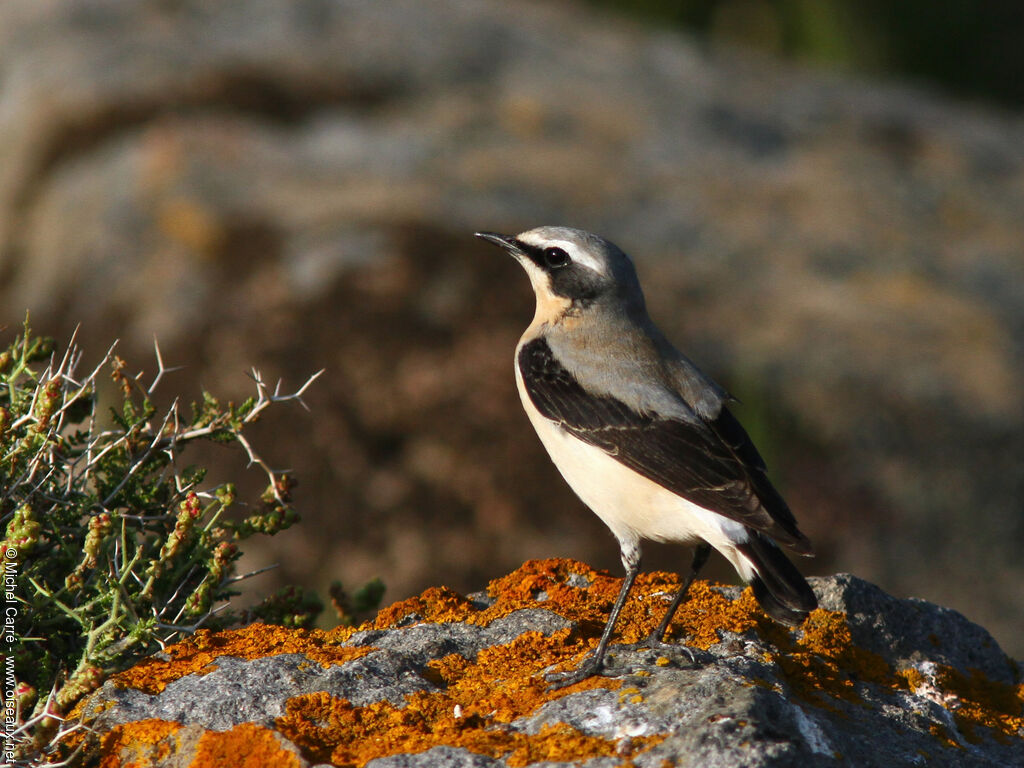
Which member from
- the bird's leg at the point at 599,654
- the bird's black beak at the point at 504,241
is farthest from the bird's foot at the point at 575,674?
the bird's black beak at the point at 504,241

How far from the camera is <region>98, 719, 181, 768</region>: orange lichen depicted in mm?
3373

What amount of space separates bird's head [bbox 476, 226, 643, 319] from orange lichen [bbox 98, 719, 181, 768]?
282 cm

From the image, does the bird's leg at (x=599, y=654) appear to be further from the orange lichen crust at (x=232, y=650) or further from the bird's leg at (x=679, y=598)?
the orange lichen crust at (x=232, y=650)

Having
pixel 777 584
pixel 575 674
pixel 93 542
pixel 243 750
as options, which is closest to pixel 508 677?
pixel 575 674

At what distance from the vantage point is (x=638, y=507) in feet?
15.0

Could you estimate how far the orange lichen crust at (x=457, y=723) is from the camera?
10.6 ft

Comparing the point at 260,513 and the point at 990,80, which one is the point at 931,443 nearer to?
the point at 260,513

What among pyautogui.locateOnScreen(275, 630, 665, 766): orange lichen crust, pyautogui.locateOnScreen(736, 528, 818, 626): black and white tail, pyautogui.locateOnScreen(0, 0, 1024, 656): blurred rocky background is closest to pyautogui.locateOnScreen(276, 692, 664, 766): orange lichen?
pyautogui.locateOnScreen(275, 630, 665, 766): orange lichen crust

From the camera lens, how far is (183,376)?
9.44 meters

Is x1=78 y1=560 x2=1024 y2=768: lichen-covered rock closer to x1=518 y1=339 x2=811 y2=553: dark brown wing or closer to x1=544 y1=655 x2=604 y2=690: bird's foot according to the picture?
x1=544 y1=655 x2=604 y2=690: bird's foot

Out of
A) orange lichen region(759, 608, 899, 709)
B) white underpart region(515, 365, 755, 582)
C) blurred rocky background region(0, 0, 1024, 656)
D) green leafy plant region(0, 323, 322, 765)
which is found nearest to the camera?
green leafy plant region(0, 323, 322, 765)

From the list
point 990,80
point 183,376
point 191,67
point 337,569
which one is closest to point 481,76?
point 191,67

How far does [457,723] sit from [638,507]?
1409 millimetres

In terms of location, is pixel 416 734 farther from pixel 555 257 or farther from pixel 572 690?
pixel 555 257
